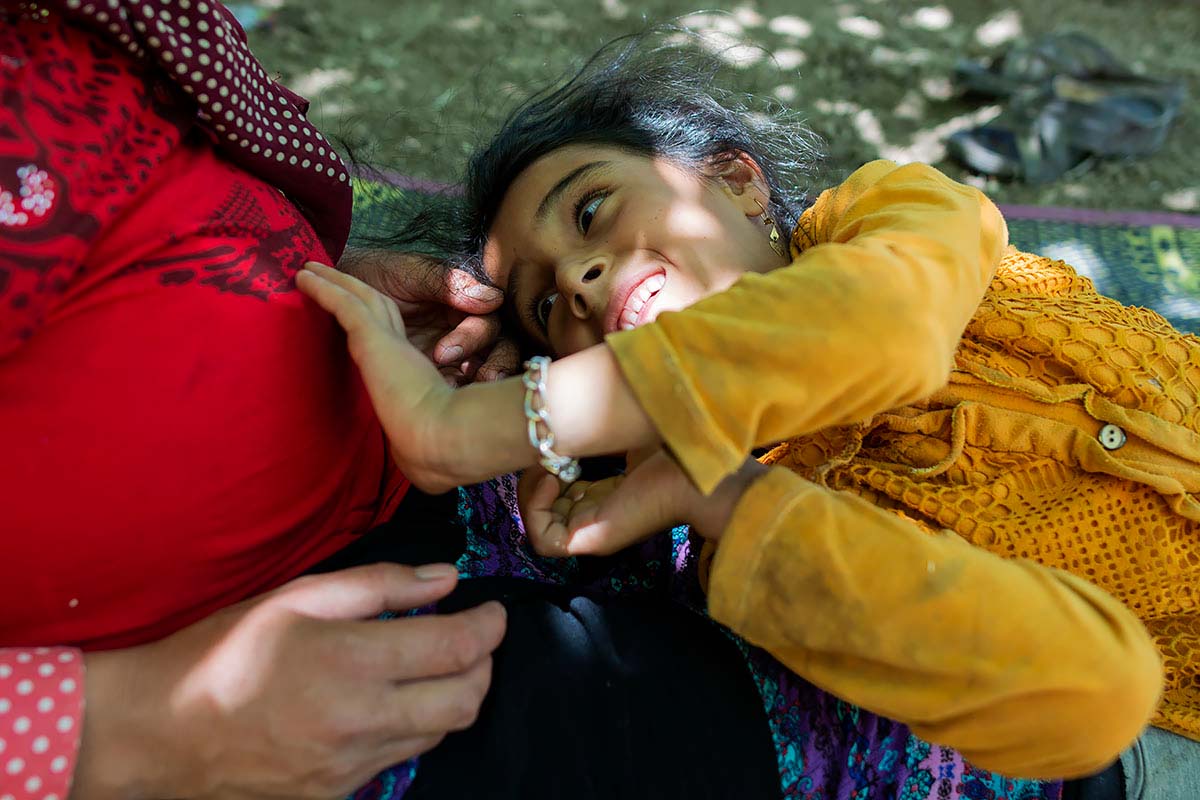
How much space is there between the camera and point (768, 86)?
4168 mm

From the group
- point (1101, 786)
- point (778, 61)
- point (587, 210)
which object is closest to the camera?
point (1101, 786)

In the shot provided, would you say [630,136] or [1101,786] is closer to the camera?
[1101,786]

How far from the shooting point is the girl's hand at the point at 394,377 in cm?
116

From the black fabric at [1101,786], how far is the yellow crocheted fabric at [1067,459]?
0.47 ft

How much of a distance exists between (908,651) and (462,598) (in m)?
0.64

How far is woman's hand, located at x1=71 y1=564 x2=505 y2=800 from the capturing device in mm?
1055

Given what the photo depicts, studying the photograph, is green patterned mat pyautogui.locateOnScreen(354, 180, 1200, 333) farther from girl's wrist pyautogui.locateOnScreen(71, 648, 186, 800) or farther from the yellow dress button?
girl's wrist pyautogui.locateOnScreen(71, 648, 186, 800)

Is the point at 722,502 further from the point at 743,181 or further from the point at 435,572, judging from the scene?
the point at 743,181

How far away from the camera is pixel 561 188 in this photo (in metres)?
1.79

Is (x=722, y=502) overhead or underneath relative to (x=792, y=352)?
underneath

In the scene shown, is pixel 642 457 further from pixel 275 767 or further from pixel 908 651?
pixel 275 767

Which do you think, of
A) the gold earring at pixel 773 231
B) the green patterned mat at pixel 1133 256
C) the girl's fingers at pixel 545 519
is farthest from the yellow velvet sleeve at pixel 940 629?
the green patterned mat at pixel 1133 256

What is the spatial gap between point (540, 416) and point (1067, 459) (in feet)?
2.92

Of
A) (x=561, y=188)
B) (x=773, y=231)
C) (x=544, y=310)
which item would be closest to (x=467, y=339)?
(x=544, y=310)
